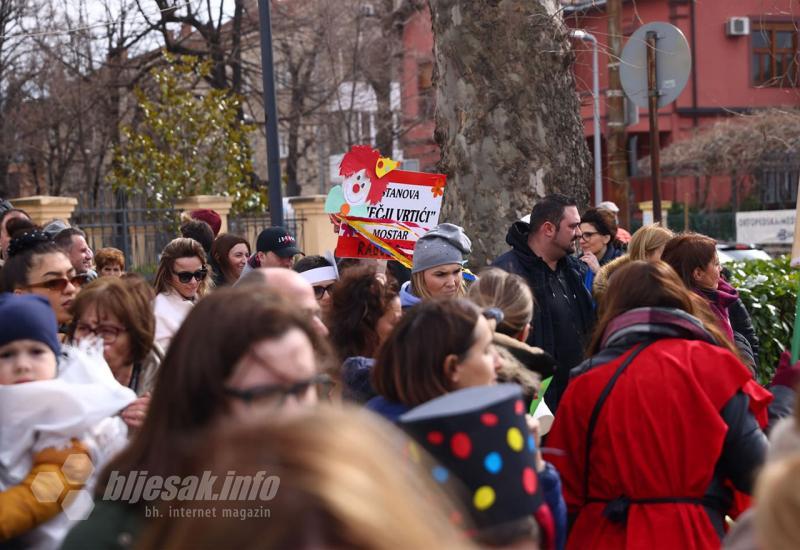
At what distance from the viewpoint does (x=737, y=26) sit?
39.0 metres

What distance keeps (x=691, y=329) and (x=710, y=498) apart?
1.99 ft

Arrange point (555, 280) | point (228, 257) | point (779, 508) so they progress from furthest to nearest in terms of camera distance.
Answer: point (228, 257) → point (555, 280) → point (779, 508)

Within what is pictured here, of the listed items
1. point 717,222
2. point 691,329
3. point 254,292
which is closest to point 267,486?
point 254,292

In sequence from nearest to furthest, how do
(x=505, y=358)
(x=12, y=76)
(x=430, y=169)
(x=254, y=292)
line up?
(x=254, y=292) < (x=505, y=358) < (x=12, y=76) < (x=430, y=169)

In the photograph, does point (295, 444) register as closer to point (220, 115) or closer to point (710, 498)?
point (710, 498)

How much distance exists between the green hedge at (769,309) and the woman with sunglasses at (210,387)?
737 centimetres

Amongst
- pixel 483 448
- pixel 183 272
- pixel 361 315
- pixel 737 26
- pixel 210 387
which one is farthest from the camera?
pixel 737 26

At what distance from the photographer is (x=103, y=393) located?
127 inches

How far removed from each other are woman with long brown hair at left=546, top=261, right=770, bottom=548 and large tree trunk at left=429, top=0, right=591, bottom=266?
4.28m

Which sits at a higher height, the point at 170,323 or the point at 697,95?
the point at 697,95

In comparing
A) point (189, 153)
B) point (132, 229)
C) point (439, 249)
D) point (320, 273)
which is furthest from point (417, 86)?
point (439, 249)

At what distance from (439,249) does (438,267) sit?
0.10 metres

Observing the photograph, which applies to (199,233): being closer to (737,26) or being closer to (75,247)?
(75,247)

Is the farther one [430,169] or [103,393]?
[430,169]
